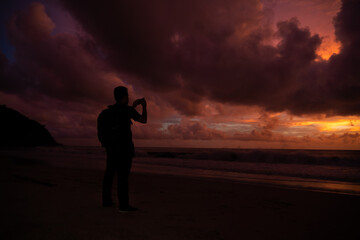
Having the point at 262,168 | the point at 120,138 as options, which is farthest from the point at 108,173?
the point at 262,168

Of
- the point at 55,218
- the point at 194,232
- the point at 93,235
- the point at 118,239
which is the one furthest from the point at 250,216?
the point at 55,218

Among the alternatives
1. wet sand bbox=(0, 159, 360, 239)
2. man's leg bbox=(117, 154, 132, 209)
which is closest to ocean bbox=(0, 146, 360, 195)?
wet sand bbox=(0, 159, 360, 239)

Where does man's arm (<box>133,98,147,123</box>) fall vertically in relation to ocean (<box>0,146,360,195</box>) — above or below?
above

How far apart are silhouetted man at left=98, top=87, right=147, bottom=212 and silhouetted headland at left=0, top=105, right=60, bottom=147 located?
3147 inches

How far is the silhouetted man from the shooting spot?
11.6ft

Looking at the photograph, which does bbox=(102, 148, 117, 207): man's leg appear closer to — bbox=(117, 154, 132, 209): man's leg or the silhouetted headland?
bbox=(117, 154, 132, 209): man's leg

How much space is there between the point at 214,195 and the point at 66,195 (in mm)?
3853

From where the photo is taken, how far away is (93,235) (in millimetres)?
2588

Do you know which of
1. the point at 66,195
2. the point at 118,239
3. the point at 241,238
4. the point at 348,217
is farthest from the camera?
the point at 66,195

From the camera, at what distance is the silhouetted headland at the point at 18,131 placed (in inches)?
2677

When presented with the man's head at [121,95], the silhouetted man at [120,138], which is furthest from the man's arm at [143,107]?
the man's head at [121,95]

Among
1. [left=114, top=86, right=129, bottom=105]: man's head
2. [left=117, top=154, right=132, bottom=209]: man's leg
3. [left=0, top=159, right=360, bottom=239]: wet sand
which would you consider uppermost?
[left=114, top=86, right=129, bottom=105]: man's head

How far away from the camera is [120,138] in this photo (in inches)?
140

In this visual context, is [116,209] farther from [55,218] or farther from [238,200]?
[238,200]
